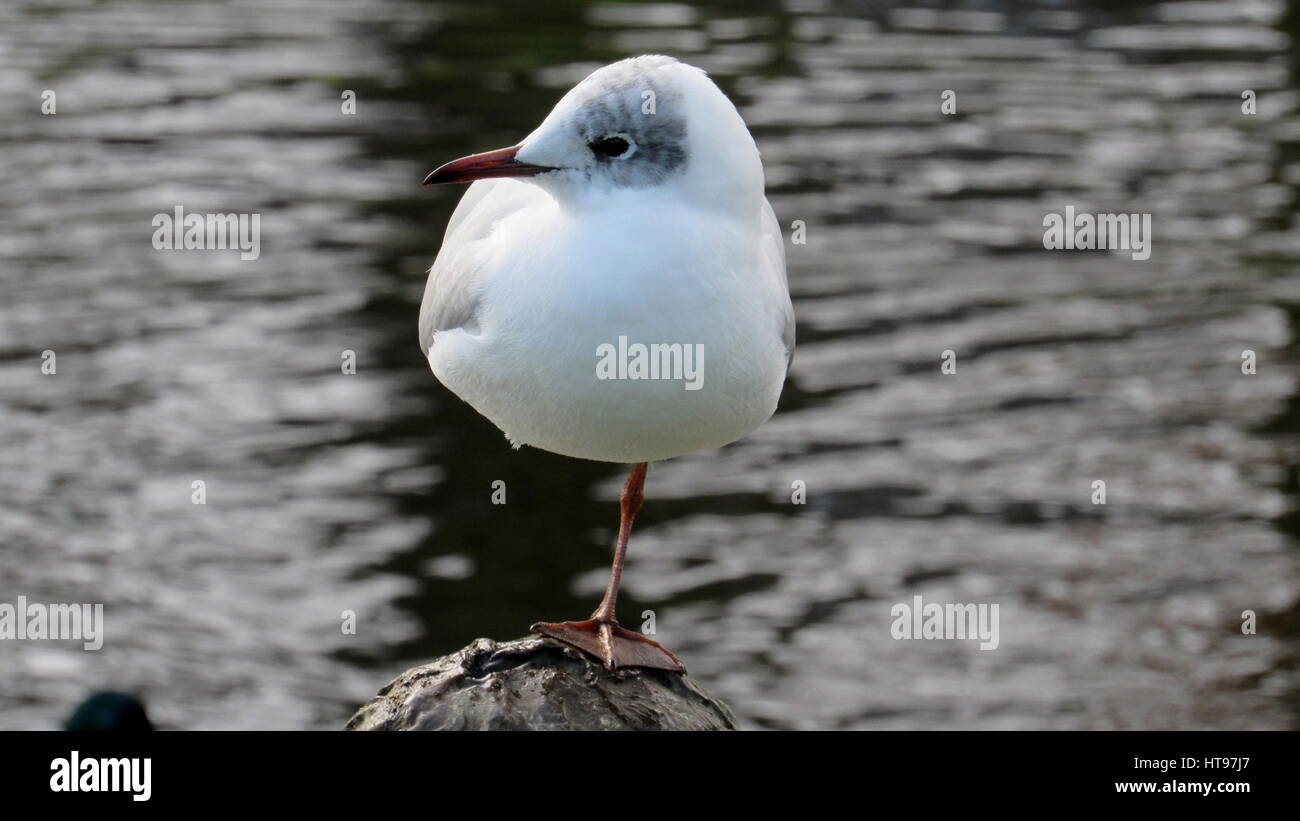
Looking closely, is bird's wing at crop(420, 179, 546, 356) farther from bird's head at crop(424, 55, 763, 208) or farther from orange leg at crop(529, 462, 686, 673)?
orange leg at crop(529, 462, 686, 673)

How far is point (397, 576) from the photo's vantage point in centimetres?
1066

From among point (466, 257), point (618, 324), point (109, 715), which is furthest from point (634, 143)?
point (109, 715)

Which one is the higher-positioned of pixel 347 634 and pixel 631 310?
pixel 631 310

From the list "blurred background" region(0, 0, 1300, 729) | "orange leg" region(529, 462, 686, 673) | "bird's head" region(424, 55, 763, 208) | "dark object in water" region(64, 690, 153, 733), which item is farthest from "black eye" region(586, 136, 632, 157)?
"blurred background" region(0, 0, 1300, 729)

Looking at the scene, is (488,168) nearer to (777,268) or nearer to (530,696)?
(777,268)

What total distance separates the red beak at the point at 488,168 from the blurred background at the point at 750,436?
206 inches

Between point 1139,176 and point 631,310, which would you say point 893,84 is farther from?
point 631,310

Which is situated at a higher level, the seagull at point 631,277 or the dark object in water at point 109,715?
the seagull at point 631,277

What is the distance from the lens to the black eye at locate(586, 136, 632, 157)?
487cm

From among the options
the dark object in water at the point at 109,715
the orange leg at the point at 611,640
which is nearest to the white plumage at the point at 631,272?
the orange leg at the point at 611,640

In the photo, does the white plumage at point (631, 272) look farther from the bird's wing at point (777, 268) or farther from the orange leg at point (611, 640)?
the orange leg at point (611, 640)

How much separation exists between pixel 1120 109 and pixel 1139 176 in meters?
2.14

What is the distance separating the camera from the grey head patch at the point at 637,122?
15.8 ft

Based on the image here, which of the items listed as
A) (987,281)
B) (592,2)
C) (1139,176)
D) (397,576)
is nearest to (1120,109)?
(1139,176)
